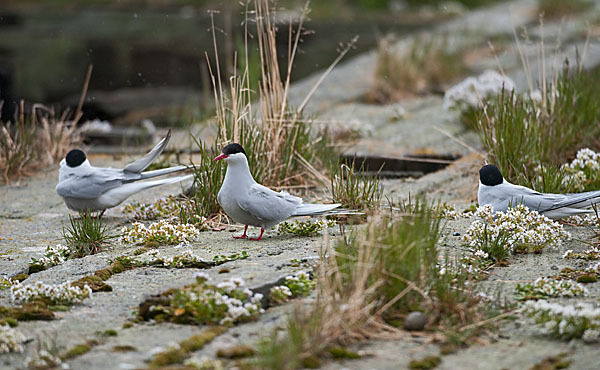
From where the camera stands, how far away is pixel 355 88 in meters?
9.82

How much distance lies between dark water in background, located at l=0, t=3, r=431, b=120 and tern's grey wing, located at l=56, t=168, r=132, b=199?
12.7ft

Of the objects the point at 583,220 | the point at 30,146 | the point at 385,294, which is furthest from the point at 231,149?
the point at 30,146

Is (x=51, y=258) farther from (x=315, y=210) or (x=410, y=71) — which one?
(x=410, y=71)

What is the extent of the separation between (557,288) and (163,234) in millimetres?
2001

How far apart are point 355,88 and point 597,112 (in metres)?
4.19

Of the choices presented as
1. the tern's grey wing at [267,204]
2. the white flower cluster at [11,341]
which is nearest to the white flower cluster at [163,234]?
the tern's grey wing at [267,204]

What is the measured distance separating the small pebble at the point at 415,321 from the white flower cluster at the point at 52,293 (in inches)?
52.7

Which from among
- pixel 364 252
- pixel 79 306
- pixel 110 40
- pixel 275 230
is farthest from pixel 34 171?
pixel 110 40

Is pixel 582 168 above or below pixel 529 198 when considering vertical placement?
above

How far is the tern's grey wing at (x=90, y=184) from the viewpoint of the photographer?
4.75 m

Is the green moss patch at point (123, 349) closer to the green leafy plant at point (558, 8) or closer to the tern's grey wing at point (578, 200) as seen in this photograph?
the tern's grey wing at point (578, 200)

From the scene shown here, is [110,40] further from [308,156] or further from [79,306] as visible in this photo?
[79,306]

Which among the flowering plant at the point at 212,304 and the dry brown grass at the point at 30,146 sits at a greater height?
the dry brown grass at the point at 30,146

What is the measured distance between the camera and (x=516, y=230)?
386cm
